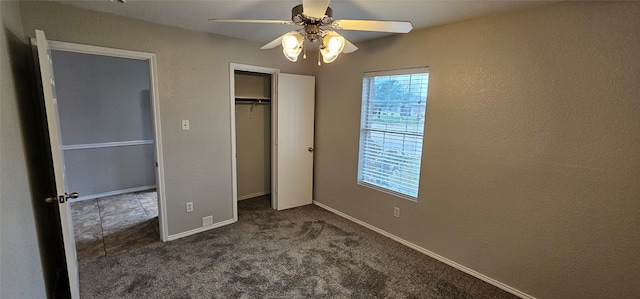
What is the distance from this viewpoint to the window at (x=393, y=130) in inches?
110

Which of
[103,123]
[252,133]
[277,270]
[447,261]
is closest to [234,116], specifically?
[252,133]

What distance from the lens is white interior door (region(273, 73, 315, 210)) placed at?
360cm

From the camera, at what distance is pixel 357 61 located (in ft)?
10.6

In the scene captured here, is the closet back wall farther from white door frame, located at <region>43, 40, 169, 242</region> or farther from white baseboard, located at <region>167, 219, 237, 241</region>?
white baseboard, located at <region>167, 219, 237, 241</region>

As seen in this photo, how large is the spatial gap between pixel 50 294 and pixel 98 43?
2021 millimetres

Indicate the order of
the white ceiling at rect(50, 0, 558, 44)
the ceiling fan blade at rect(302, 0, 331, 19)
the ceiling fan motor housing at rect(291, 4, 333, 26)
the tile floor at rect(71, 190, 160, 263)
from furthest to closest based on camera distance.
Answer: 1. the tile floor at rect(71, 190, 160, 263)
2. the white ceiling at rect(50, 0, 558, 44)
3. the ceiling fan motor housing at rect(291, 4, 333, 26)
4. the ceiling fan blade at rect(302, 0, 331, 19)

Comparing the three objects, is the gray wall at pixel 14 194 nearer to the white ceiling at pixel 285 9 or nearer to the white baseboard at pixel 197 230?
the white ceiling at pixel 285 9

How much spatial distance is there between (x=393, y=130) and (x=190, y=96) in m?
2.25

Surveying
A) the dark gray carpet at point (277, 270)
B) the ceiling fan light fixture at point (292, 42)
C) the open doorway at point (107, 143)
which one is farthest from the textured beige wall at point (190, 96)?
the ceiling fan light fixture at point (292, 42)

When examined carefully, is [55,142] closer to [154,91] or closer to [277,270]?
[154,91]

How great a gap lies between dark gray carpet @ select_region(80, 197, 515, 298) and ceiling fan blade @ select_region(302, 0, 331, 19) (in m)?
2.00

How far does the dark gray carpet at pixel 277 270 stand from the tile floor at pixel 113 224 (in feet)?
0.77

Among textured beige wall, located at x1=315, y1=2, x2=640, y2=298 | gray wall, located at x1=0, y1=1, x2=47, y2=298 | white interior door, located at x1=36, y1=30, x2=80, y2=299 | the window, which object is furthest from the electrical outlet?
textured beige wall, located at x1=315, y1=2, x2=640, y2=298

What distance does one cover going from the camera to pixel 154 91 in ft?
8.77
